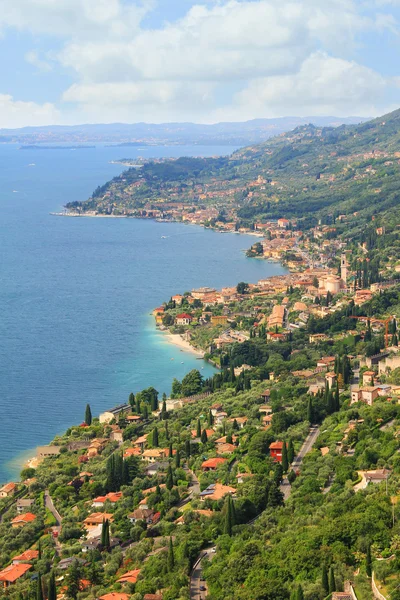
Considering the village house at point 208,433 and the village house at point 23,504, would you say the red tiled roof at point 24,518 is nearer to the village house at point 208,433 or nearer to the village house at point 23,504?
the village house at point 23,504

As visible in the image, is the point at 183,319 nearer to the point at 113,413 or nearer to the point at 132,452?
the point at 113,413

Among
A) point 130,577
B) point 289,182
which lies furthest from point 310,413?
point 289,182

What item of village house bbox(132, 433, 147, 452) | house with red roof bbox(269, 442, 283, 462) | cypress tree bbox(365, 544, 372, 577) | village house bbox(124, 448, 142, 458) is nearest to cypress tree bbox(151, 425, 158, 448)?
village house bbox(132, 433, 147, 452)

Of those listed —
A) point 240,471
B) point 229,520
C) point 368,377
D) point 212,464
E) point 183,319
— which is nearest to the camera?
point 229,520

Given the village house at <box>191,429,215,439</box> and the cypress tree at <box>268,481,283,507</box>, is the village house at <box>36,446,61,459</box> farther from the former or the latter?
the cypress tree at <box>268,481,283,507</box>

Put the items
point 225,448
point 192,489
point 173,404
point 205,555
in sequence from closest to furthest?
1. point 205,555
2. point 192,489
3. point 225,448
4. point 173,404

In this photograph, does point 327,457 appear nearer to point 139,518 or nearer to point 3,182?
point 139,518
